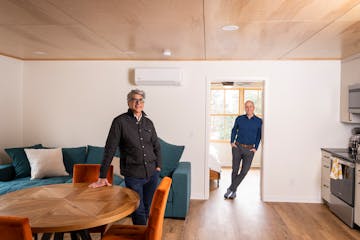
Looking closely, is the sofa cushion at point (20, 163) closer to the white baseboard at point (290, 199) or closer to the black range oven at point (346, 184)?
the white baseboard at point (290, 199)

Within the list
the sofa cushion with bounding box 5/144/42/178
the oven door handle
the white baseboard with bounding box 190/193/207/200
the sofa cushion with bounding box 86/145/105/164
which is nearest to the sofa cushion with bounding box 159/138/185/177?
the white baseboard with bounding box 190/193/207/200

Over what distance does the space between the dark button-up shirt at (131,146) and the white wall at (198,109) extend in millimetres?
2165

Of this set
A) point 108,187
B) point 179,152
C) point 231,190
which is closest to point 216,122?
point 231,190

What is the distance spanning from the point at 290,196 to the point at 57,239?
3635 mm

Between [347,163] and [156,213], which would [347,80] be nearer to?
[347,163]

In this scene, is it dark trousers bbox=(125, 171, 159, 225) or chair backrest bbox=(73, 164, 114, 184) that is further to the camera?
chair backrest bbox=(73, 164, 114, 184)

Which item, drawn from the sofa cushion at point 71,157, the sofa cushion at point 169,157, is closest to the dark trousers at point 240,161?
the sofa cushion at point 169,157

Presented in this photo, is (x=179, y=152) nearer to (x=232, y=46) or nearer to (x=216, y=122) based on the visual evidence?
(x=232, y=46)

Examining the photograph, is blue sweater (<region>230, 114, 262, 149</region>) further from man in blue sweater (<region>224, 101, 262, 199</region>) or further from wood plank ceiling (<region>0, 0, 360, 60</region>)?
wood plank ceiling (<region>0, 0, 360, 60</region>)

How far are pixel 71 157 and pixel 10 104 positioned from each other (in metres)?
1.34

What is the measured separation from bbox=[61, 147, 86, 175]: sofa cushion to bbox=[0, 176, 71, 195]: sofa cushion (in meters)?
0.32

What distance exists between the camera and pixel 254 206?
4.70 metres

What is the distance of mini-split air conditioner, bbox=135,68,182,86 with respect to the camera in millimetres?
4824

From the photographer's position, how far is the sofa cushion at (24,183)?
3.78m
